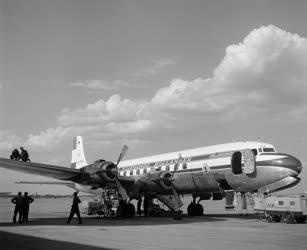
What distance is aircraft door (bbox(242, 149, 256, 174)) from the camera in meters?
16.8

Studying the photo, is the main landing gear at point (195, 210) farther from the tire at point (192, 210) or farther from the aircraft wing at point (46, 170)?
the aircraft wing at point (46, 170)

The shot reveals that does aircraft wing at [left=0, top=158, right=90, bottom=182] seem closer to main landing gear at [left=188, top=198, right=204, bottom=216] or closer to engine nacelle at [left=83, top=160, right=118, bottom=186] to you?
engine nacelle at [left=83, top=160, right=118, bottom=186]

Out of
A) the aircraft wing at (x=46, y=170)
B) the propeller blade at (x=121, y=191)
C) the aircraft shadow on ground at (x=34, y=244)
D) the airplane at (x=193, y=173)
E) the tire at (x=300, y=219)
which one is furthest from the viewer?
the propeller blade at (x=121, y=191)

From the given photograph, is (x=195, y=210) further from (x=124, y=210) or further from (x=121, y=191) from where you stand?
(x=121, y=191)

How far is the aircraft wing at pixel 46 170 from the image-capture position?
17891 millimetres

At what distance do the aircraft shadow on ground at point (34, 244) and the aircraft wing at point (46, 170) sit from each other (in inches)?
312

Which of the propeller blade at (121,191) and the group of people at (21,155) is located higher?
the group of people at (21,155)

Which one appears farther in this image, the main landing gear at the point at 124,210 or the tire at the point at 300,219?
the main landing gear at the point at 124,210

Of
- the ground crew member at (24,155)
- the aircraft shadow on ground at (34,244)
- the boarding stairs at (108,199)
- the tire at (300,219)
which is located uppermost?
the ground crew member at (24,155)

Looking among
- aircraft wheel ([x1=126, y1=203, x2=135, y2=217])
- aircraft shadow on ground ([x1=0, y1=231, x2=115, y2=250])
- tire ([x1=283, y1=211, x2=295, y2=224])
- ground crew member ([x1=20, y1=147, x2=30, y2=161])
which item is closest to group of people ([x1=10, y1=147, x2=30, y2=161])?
ground crew member ([x1=20, y1=147, x2=30, y2=161])

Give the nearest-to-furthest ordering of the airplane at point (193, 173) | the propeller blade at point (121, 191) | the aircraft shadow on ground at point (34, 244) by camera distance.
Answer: the aircraft shadow on ground at point (34, 244) → the airplane at point (193, 173) → the propeller blade at point (121, 191)

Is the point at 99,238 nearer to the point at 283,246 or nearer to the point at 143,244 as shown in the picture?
the point at 143,244

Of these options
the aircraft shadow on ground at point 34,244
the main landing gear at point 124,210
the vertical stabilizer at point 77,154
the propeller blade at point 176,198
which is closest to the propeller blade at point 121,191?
the main landing gear at point 124,210

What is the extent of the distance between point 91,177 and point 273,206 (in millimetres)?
8522
